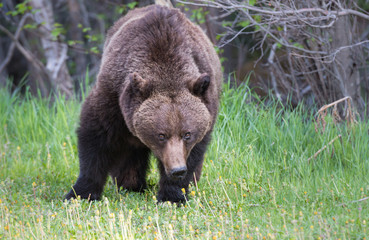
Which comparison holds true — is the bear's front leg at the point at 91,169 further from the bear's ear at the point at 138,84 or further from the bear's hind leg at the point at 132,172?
the bear's ear at the point at 138,84

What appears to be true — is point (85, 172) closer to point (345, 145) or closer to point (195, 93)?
point (195, 93)

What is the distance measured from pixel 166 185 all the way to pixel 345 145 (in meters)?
2.27

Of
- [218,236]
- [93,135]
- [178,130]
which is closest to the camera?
[218,236]

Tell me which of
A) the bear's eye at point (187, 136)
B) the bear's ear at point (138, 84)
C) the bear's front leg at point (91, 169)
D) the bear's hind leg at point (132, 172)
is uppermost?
the bear's ear at point (138, 84)

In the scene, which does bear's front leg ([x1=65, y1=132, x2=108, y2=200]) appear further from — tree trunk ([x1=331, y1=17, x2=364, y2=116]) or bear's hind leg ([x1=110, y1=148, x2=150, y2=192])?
tree trunk ([x1=331, y1=17, x2=364, y2=116])

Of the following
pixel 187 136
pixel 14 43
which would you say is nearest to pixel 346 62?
pixel 187 136

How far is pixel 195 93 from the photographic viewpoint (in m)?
4.79

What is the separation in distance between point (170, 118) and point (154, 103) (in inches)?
8.3

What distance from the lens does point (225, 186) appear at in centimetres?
547

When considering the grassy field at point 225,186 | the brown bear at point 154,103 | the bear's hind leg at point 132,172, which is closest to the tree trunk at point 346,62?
the grassy field at point 225,186

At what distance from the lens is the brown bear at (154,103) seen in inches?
183

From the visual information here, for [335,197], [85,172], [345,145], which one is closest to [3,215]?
[85,172]

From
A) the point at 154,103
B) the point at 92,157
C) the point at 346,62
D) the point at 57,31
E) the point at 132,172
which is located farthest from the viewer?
the point at 57,31

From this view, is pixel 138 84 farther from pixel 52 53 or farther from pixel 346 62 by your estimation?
pixel 52 53
